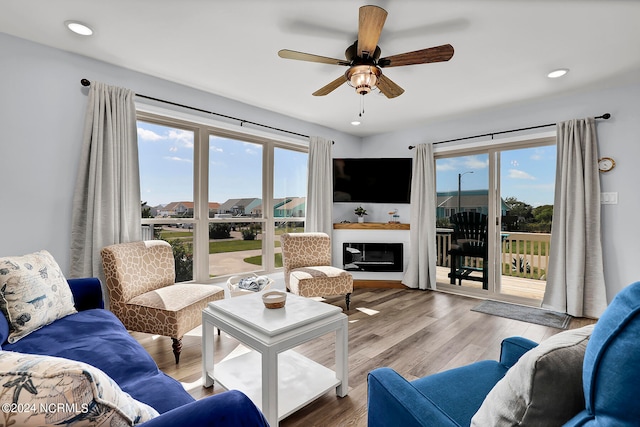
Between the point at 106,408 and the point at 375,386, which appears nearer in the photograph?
the point at 106,408

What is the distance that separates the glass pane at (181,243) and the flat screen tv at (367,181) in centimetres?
232

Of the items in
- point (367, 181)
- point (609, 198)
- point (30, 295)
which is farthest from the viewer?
point (367, 181)

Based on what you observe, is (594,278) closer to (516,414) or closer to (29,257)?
(516,414)

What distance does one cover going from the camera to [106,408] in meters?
0.56

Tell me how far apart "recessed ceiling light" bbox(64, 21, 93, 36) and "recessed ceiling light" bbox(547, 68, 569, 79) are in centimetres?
395

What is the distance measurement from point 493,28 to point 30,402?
2906 millimetres

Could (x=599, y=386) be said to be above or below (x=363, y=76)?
below

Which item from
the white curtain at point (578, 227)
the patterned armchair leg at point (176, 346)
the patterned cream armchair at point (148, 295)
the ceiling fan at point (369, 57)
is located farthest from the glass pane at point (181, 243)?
the white curtain at point (578, 227)

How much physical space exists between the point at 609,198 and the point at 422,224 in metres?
2.05

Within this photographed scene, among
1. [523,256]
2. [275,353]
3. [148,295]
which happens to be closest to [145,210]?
[148,295]

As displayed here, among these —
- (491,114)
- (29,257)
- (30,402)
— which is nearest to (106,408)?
(30,402)

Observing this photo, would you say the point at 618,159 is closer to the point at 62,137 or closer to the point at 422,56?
the point at 422,56

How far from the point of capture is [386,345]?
2600 mm

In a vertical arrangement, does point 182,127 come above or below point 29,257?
above
